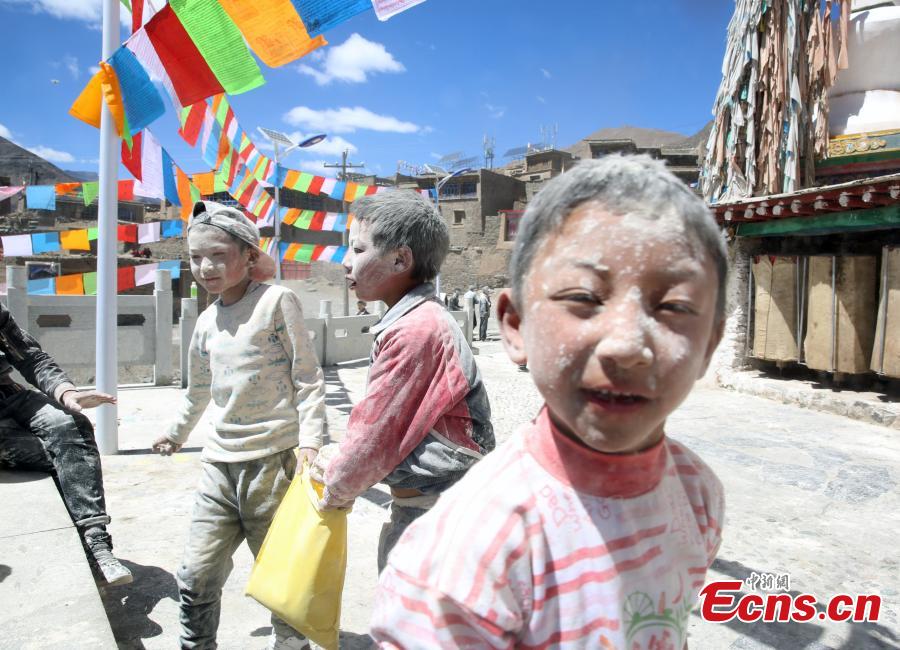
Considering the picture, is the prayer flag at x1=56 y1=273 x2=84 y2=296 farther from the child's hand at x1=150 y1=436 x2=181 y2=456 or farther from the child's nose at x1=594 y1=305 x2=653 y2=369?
the child's nose at x1=594 y1=305 x2=653 y2=369

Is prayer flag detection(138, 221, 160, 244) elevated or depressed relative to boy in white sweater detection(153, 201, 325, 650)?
elevated

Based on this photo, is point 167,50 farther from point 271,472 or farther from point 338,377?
point 338,377

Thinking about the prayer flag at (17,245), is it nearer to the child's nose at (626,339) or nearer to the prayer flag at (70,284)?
the prayer flag at (70,284)

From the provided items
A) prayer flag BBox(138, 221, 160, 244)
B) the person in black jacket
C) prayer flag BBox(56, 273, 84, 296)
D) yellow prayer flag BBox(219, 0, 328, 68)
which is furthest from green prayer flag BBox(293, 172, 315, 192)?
the person in black jacket

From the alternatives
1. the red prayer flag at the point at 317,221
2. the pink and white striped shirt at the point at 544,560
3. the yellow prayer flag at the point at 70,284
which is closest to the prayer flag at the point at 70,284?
the yellow prayer flag at the point at 70,284

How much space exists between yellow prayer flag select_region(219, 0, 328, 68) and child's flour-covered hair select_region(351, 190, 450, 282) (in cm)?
302

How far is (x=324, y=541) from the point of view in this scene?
1848 mm

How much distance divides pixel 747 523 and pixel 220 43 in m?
5.12

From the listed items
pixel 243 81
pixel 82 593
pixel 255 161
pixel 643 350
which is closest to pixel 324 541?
pixel 82 593

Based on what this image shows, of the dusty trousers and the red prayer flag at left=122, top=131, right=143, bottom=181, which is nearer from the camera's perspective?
the dusty trousers

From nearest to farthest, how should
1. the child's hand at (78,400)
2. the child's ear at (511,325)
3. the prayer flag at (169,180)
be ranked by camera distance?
1. the child's ear at (511,325)
2. the child's hand at (78,400)
3. the prayer flag at (169,180)

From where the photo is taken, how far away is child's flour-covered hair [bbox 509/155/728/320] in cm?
91

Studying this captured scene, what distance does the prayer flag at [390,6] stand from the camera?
4.17 meters

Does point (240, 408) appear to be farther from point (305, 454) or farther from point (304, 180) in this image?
point (304, 180)
